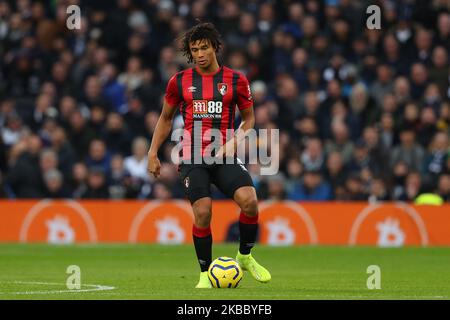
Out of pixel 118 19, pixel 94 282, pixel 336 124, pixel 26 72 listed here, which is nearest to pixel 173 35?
pixel 118 19

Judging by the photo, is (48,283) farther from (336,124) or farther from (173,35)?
(173,35)

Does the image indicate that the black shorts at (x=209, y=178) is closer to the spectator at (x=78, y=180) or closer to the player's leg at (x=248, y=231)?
the player's leg at (x=248, y=231)

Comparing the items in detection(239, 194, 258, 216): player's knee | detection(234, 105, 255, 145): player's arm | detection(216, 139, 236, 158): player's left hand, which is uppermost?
detection(234, 105, 255, 145): player's arm

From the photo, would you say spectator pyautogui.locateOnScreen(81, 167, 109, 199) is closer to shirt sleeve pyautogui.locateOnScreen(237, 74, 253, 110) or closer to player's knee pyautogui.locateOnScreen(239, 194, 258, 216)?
shirt sleeve pyautogui.locateOnScreen(237, 74, 253, 110)

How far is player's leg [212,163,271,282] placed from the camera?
11.4 m

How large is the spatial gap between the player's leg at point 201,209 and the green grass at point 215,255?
0.30 m

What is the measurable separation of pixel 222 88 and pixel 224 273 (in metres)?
1.84

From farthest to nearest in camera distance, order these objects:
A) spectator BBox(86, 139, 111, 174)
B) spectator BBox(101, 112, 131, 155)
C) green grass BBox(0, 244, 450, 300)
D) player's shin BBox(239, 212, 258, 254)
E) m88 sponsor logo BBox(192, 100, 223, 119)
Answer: spectator BBox(101, 112, 131, 155) → spectator BBox(86, 139, 111, 174) → player's shin BBox(239, 212, 258, 254) → m88 sponsor logo BBox(192, 100, 223, 119) → green grass BBox(0, 244, 450, 300)

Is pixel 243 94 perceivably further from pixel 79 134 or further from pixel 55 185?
pixel 79 134

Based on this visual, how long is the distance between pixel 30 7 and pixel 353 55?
7212 mm

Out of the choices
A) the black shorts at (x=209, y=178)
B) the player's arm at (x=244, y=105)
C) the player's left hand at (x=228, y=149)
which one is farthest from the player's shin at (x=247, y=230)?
the player's arm at (x=244, y=105)

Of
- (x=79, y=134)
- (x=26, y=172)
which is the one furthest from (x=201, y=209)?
(x=79, y=134)

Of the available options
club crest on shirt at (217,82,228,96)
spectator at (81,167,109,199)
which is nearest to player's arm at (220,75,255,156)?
club crest on shirt at (217,82,228,96)

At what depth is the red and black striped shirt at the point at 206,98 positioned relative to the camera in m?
11.5
